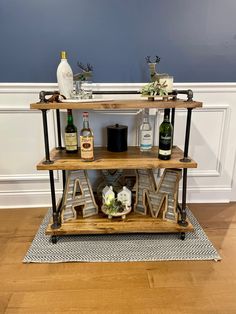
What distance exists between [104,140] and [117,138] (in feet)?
0.85

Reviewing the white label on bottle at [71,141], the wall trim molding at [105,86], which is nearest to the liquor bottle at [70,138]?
the white label on bottle at [71,141]

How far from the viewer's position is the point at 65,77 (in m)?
1.33

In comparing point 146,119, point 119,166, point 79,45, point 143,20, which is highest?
point 143,20

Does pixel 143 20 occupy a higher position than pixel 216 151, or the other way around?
pixel 143 20

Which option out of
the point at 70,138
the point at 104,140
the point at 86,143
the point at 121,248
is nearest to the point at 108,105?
the point at 86,143

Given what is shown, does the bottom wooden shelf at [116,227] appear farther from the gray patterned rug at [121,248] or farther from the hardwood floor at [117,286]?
the hardwood floor at [117,286]

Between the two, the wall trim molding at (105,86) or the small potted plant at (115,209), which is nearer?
the small potted plant at (115,209)

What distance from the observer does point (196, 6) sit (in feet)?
5.02

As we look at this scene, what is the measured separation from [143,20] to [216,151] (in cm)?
100

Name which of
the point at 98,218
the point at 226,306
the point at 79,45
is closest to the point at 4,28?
the point at 79,45

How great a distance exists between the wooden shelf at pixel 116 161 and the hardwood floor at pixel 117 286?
49 centimetres

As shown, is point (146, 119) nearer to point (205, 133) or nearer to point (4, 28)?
point (205, 133)

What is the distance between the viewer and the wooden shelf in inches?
51.5

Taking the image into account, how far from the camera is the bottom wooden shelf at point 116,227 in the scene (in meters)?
1.39
